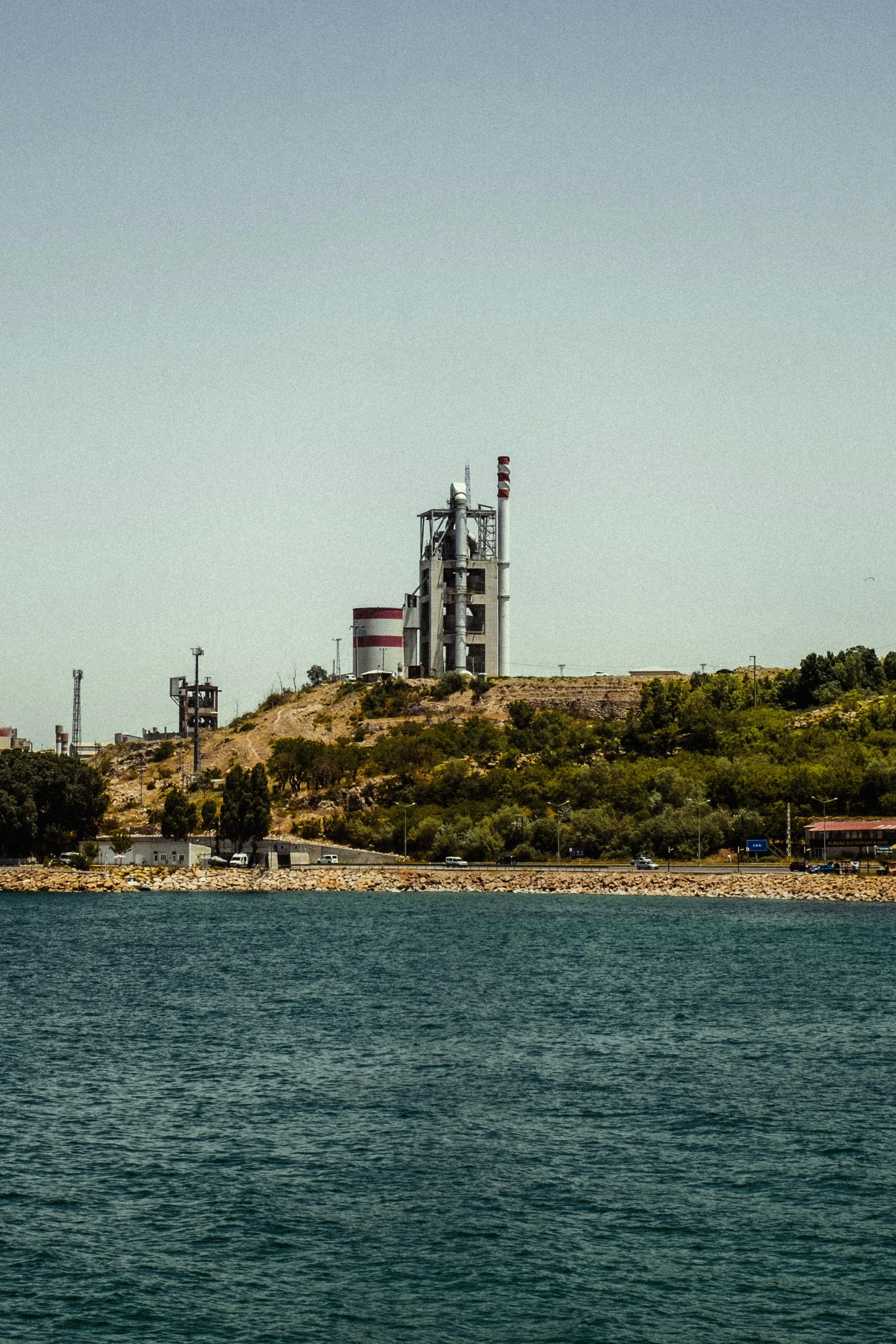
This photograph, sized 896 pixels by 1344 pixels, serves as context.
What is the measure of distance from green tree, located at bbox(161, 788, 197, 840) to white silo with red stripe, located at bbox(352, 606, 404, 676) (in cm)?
4424

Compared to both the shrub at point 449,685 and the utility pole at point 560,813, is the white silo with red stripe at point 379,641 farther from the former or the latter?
the utility pole at point 560,813

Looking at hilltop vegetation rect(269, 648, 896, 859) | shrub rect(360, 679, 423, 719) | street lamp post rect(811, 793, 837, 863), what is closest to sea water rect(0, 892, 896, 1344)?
street lamp post rect(811, 793, 837, 863)

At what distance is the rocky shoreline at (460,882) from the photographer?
115 m

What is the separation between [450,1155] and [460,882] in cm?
8805

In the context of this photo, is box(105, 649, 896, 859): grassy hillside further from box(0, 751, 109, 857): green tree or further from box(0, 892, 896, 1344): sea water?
box(0, 892, 896, 1344): sea water

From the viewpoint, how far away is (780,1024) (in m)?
57.1

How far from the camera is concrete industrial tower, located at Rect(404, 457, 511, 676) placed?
563ft

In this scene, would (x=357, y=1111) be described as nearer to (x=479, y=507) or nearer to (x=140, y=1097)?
(x=140, y=1097)

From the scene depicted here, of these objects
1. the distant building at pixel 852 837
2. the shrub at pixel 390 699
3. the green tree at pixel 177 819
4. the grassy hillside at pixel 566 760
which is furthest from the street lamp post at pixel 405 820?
the distant building at pixel 852 837

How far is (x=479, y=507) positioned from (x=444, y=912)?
7911cm

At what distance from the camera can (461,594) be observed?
169750 millimetres

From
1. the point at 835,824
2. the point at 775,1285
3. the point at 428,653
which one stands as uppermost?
the point at 428,653

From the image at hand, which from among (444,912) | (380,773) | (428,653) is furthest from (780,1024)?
(428,653)

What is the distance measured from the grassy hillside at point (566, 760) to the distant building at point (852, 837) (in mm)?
4627
